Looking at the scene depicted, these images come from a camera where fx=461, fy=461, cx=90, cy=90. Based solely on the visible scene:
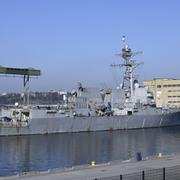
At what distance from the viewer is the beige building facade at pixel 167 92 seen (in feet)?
474

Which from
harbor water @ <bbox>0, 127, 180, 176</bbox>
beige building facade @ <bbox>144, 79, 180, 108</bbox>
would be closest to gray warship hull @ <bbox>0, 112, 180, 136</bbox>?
harbor water @ <bbox>0, 127, 180, 176</bbox>

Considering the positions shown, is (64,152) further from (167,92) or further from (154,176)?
(167,92)

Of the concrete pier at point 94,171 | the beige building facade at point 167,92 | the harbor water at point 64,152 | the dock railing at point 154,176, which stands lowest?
the harbor water at point 64,152

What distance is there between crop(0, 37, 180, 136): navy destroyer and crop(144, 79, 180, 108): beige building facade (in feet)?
165

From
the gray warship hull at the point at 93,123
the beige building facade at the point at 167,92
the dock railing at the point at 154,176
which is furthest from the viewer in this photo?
the beige building facade at the point at 167,92

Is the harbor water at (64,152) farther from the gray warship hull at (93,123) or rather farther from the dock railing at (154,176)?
the dock railing at (154,176)

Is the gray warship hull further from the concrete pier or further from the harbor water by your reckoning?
the concrete pier

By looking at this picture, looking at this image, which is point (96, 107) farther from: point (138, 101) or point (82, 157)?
point (82, 157)

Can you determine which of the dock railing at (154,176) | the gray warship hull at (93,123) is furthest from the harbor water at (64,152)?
the dock railing at (154,176)

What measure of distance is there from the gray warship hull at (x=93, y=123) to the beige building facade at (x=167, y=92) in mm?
52307

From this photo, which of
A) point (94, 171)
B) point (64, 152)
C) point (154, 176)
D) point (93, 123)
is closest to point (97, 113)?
point (93, 123)

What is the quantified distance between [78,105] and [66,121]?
22.3 ft

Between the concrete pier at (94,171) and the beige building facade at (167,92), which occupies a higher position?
the beige building facade at (167,92)

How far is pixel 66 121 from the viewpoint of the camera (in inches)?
3034
